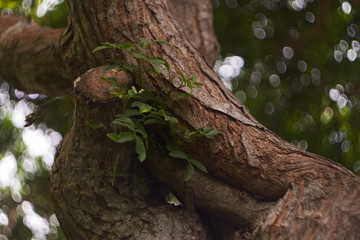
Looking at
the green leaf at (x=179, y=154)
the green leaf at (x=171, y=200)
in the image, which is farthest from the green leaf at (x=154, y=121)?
the green leaf at (x=171, y=200)

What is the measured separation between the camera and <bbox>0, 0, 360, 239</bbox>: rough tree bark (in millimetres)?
1301

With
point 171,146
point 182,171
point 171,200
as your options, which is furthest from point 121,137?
point 171,200

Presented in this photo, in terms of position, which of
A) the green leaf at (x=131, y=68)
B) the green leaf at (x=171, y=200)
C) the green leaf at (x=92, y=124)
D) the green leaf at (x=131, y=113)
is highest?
the green leaf at (x=131, y=68)

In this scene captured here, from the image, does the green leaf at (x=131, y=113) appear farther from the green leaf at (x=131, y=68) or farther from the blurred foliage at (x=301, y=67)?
the blurred foliage at (x=301, y=67)

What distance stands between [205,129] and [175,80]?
21 centimetres

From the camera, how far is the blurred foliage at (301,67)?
3.13m

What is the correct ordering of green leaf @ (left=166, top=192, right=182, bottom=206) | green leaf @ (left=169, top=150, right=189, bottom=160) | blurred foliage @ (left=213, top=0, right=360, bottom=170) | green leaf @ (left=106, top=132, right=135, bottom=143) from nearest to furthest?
green leaf @ (left=106, top=132, right=135, bottom=143) → green leaf @ (left=169, top=150, right=189, bottom=160) → green leaf @ (left=166, top=192, right=182, bottom=206) → blurred foliage @ (left=213, top=0, right=360, bottom=170)

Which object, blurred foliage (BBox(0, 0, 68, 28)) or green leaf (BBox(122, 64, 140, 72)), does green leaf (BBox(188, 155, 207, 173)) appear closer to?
green leaf (BBox(122, 64, 140, 72))

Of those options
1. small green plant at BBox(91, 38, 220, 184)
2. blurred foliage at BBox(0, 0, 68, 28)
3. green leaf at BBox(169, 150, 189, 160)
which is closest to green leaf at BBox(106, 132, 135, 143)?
small green plant at BBox(91, 38, 220, 184)

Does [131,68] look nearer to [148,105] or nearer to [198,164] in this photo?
[148,105]

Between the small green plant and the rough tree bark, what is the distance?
4 cm

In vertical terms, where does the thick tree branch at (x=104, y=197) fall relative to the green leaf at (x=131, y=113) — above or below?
below

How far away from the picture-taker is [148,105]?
128 cm

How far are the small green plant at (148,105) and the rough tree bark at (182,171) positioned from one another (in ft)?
0.12
